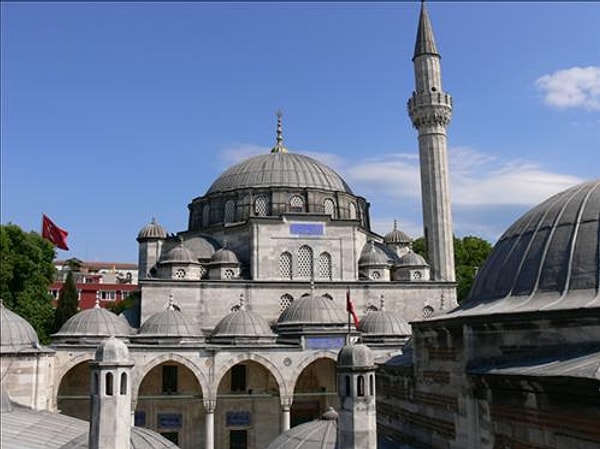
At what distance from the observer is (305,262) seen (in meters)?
22.1

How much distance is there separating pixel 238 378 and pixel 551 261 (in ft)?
45.3

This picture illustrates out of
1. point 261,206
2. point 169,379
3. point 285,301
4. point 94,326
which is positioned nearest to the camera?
point 94,326

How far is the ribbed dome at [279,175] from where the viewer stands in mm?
24328

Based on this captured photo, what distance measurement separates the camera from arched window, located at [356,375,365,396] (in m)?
7.02

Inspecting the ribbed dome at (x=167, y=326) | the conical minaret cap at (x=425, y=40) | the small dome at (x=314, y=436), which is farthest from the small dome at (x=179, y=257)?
the conical minaret cap at (x=425, y=40)

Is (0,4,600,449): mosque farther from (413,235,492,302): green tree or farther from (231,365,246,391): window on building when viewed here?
(413,235,492,302): green tree

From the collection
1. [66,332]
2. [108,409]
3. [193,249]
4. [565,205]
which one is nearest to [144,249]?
[193,249]

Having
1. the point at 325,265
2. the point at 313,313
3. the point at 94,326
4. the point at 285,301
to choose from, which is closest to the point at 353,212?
the point at 325,265

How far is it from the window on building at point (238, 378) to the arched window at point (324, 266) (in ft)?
15.7

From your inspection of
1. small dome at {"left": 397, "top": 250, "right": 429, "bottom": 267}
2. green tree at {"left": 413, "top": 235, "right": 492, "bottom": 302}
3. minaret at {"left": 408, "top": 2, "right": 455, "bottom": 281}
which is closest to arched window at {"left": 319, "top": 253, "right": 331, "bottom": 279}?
small dome at {"left": 397, "top": 250, "right": 429, "bottom": 267}

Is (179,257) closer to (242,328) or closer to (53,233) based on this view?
(242,328)

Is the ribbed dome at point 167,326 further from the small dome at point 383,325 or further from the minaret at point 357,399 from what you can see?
the minaret at point 357,399

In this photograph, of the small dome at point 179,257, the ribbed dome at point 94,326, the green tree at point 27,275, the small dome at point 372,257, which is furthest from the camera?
the green tree at point 27,275

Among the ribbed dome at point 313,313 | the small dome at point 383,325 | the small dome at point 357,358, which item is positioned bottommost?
the small dome at point 357,358
